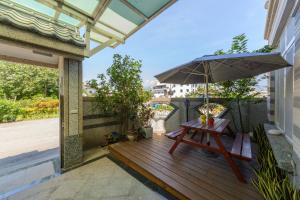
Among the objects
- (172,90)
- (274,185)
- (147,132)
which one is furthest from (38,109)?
(274,185)

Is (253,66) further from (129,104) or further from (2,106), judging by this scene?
(2,106)

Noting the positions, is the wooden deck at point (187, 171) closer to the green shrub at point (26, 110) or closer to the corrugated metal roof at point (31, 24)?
the corrugated metal roof at point (31, 24)

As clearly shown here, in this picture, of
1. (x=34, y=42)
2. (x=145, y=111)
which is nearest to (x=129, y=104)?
(x=145, y=111)

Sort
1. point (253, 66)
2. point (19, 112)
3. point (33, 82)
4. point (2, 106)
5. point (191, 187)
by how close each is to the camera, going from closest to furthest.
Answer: point (191, 187)
point (253, 66)
point (2, 106)
point (19, 112)
point (33, 82)

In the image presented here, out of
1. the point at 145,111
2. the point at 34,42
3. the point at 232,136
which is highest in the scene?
the point at 34,42

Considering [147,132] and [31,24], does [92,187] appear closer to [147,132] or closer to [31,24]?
[147,132]

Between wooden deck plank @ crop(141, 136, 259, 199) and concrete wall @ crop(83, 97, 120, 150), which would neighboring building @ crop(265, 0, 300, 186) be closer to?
wooden deck plank @ crop(141, 136, 259, 199)

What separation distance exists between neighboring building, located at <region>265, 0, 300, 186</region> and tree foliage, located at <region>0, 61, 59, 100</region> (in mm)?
18446

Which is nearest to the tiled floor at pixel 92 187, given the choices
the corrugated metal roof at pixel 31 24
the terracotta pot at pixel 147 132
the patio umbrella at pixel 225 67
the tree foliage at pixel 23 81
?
the terracotta pot at pixel 147 132

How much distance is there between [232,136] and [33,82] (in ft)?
60.0

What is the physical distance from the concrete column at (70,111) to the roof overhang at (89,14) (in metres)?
0.53

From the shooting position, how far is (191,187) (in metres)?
2.01

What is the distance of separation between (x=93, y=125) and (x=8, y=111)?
9905mm

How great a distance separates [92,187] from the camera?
94.1 inches
